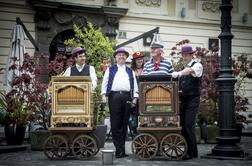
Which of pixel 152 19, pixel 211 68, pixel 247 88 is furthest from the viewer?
pixel 247 88

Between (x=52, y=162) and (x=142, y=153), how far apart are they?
1501 mm

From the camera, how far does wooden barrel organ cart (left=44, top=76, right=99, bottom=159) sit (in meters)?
8.29

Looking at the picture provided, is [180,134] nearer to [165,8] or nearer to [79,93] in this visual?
[79,93]

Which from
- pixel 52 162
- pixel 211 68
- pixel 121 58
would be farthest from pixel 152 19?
pixel 52 162

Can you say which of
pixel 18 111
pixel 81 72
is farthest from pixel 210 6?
pixel 81 72

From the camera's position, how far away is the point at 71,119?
326 inches

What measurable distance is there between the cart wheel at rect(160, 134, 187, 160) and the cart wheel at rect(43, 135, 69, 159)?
1.63 m

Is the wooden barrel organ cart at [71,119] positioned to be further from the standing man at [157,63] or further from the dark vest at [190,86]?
the dark vest at [190,86]

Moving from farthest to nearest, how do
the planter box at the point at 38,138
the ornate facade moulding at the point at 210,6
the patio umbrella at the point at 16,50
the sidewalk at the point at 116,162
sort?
the ornate facade moulding at the point at 210,6 → the patio umbrella at the point at 16,50 → the planter box at the point at 38,138 → the sidewalk at the point at 116,162

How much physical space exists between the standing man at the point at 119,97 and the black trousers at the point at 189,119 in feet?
2.92

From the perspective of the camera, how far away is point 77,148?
27.5ft

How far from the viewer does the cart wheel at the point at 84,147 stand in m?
8.28

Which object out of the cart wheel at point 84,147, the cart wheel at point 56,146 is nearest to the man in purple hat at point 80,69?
the cart wheel at point 84,147

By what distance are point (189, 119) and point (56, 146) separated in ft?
7.55
